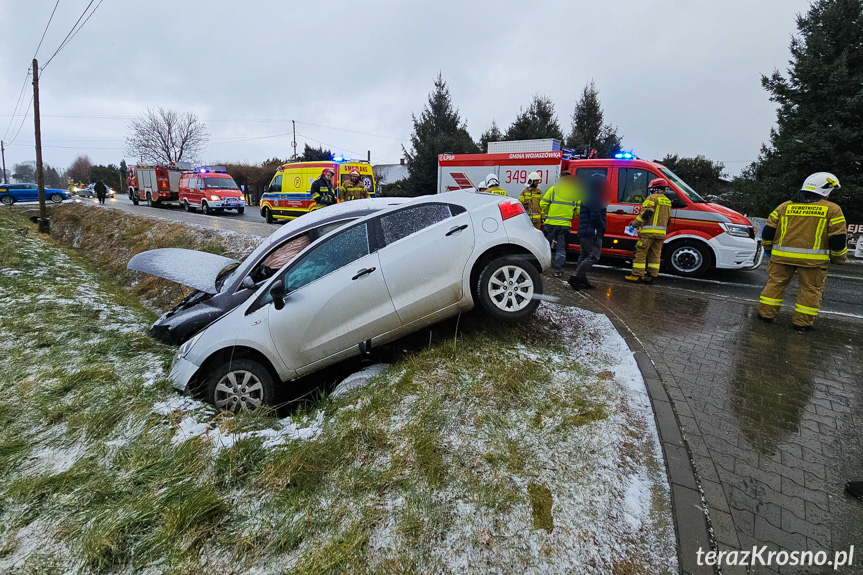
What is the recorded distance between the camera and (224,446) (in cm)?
303

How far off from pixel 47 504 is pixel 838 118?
62.0ft

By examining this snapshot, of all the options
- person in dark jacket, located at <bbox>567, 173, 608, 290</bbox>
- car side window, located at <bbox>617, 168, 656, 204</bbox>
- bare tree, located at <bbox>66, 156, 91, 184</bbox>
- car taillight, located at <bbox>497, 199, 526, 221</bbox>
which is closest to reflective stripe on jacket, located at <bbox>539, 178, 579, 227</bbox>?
person in dark jacket, located at <bbox>567, 173, 608, 290</bbox>

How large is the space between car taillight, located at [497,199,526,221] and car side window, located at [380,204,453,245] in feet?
1.70

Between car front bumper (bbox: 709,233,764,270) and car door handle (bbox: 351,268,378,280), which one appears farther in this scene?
car front bumper (bbox: 709,233,764,270)

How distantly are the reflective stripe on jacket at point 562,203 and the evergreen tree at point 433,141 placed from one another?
1806cm

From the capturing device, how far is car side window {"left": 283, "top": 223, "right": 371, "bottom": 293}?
3.94 m

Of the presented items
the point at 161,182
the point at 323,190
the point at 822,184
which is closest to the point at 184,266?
the point at 323,190

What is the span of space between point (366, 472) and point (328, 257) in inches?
80.2

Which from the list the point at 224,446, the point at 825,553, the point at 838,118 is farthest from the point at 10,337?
the point at 838,118

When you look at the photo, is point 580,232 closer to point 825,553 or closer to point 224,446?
point 825,553

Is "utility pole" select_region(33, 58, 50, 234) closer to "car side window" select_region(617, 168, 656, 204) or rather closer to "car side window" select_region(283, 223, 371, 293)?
"car side window" select_region(283, 223, 371, 293)

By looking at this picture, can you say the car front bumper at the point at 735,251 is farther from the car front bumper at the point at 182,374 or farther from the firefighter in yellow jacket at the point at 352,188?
the car front bumper at the point at 182,374

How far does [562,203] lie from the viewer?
7.47 m

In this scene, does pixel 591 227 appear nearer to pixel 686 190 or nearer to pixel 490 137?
pixel 686 190
